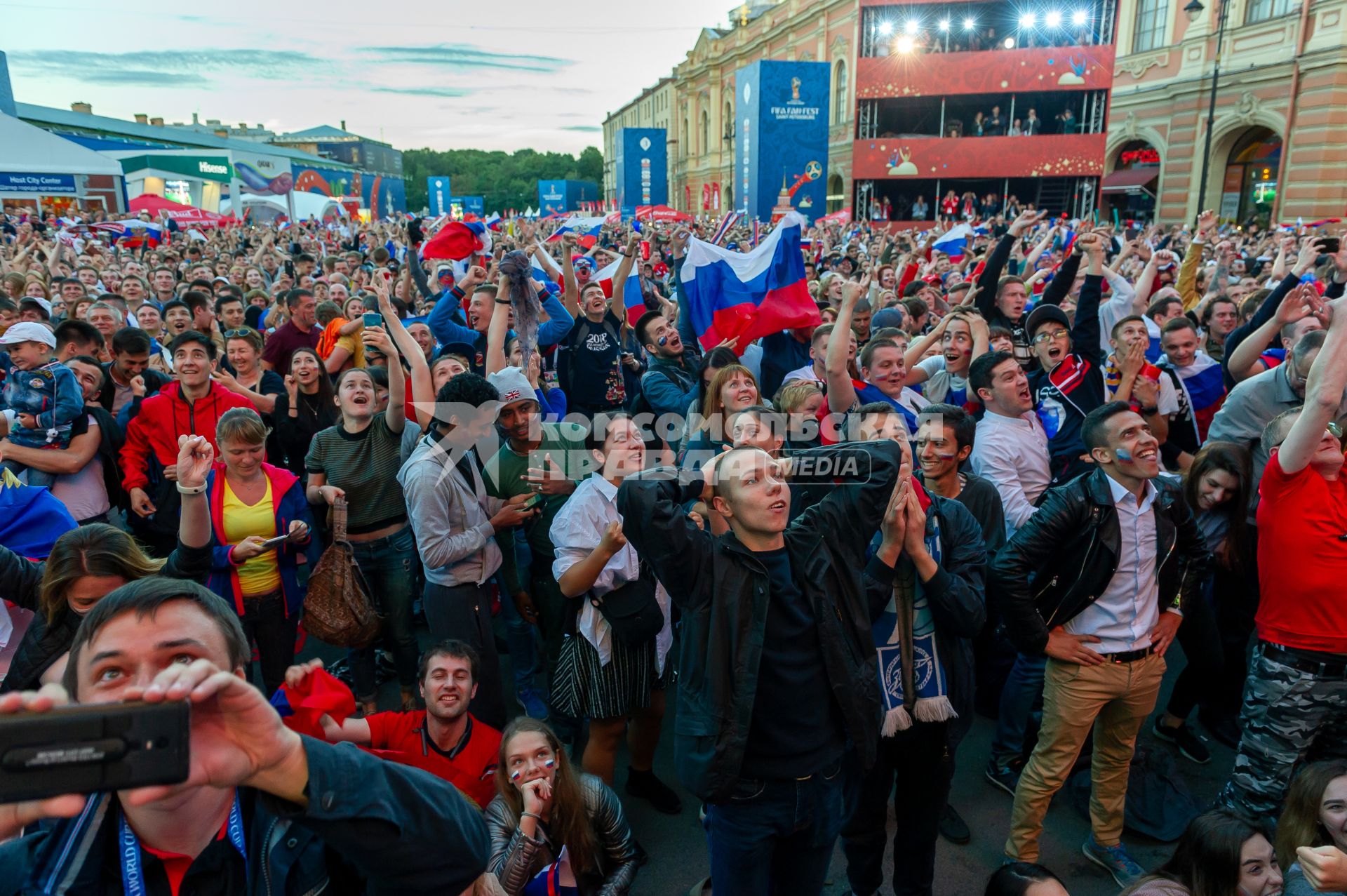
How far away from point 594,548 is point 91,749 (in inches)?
94.7

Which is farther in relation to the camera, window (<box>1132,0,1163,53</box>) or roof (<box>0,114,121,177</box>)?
window (<box>1132,0,1163,53</box>)

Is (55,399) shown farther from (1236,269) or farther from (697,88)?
(697,88)

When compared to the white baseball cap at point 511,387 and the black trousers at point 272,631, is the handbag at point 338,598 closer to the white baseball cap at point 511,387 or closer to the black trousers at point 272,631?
the black trousers at point 272,631

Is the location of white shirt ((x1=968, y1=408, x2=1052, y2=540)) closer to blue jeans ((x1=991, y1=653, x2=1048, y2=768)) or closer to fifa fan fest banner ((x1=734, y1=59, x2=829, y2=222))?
blue jeans ((x1=991, y1=653, x2=1048, y2=768))

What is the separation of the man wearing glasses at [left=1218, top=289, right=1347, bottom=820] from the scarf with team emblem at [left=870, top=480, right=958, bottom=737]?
135cm

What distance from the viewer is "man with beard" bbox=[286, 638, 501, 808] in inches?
119

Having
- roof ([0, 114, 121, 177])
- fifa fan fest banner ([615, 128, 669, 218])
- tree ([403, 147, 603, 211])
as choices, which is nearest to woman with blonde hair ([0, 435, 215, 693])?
roof ([0, 114, 121, 177])

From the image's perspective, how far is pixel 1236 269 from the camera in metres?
11.7

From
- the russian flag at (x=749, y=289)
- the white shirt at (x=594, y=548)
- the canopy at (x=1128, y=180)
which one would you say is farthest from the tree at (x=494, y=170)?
the white shirt at (x=594, y=548)

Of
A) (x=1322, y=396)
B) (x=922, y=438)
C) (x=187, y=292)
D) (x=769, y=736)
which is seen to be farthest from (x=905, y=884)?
(x=187, y=292)

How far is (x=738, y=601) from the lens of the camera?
2.42 metres

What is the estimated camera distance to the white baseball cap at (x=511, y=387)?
418cm

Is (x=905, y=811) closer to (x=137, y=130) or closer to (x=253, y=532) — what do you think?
(x=253, y=532)

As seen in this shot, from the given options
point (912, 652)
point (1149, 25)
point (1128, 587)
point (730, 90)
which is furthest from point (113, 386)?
point (730, 90)
